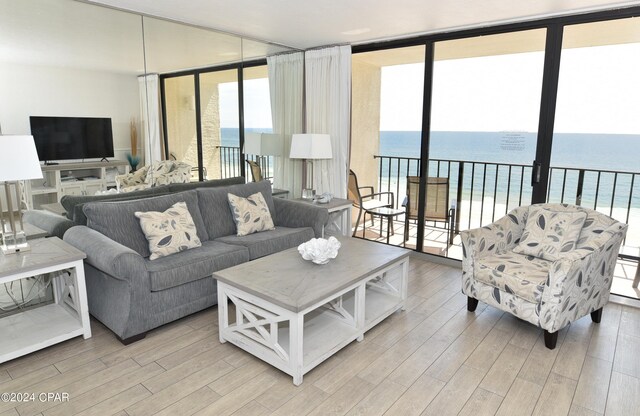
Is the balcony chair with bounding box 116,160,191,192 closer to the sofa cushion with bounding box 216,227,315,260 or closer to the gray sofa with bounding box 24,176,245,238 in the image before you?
the gray sofa with bounding box 24,176,245,238

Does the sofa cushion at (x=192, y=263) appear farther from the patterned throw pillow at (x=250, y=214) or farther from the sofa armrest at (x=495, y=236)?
the sofa armrest at (x=495, y=236)

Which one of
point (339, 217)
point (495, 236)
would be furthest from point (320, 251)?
point (339, 217)

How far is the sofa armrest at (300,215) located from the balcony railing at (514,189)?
1.43m

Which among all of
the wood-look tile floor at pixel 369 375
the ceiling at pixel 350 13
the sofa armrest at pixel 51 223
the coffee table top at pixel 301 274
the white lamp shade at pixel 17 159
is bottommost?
the wood-look tile floor at pixel 369 375

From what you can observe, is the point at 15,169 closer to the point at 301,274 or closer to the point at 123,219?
the point at 123,219

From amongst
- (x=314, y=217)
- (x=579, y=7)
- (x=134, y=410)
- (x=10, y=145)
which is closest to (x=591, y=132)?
(x=579, y=7)

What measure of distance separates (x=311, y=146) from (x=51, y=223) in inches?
103

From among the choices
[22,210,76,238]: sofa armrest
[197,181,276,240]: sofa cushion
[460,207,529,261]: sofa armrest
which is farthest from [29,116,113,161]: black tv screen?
[460,207,529,261]: sofa armrest

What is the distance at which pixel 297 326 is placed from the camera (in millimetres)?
2244

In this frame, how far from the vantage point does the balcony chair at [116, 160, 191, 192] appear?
3.54 m

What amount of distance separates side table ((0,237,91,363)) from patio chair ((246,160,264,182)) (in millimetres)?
2298

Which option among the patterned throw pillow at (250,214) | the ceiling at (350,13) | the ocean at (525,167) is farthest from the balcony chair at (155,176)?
the ceiling at (350,13)

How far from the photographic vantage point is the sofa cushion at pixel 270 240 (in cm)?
350

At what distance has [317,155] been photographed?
15.2 feet
